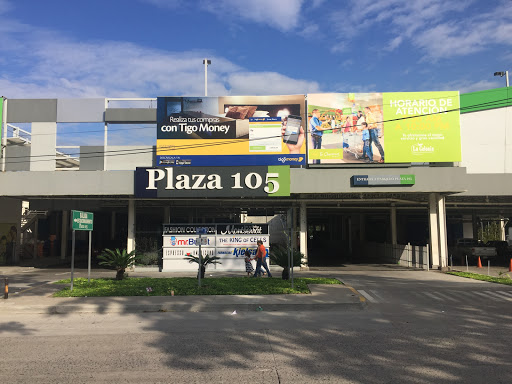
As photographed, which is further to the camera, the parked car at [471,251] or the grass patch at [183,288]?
the parked car at [471,251]

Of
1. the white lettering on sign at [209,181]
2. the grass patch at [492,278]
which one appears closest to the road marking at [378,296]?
the grass patch at [492,278]

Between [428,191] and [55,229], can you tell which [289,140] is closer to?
[428,191]

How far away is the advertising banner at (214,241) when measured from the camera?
2128cm

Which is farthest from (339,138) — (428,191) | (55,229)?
(55,229)

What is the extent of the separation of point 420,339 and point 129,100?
23.8m

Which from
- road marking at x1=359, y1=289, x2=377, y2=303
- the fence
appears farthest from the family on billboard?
road marking at x1=359, y1=289, x2=377, y2=303

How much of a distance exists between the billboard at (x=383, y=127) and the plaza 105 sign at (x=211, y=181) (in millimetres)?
3736

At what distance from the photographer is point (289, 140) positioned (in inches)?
941

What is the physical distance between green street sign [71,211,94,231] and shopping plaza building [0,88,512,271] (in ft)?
21.9

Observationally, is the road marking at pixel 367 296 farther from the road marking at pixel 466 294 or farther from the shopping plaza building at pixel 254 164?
the shopping plaza building at pixel 254 164

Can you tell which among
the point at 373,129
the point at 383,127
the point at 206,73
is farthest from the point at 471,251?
the point at 206,73

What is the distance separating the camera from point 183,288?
13.6 metres

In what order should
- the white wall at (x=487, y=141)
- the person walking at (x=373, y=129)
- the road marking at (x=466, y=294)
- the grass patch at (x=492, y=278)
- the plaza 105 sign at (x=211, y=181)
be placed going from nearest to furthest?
the road marking at (x=466, y=294) < the grass patch at (x=492, y=278) < the plaza 105 sign at (x=211, y=181) < the person walking at (x=373, y=129) < the white wall at (x=487, y=141)

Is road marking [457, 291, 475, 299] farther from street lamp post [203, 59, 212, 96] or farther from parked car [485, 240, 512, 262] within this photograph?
street lamp post [203, 59, 212, 96]
